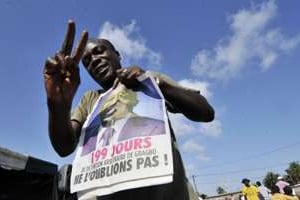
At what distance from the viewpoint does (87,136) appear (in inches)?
71.6

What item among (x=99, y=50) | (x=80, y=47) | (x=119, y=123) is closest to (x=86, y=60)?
(x=99, y=50)

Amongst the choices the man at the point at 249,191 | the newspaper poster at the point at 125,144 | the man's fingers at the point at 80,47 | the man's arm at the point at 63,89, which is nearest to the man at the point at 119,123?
the newspaper poster at the point at 125,144

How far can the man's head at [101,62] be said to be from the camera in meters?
2.03

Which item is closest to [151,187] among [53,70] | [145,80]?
[145,80]

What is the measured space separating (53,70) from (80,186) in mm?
482

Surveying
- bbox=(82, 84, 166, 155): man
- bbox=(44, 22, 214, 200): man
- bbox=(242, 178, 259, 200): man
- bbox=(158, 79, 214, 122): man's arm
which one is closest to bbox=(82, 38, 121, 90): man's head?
bbox=(44, 22, 214, 200): man

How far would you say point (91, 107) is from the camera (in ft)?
6.69

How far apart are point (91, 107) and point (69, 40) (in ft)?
1.14

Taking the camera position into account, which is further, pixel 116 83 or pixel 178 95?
pixel 116 83

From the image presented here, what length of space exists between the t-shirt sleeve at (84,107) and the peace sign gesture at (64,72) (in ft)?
0.63

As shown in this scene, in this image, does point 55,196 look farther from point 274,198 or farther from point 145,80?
point 274,198

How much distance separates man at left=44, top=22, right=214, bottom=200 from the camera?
1702mm

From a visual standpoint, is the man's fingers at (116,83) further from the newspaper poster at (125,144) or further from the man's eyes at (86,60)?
the man's eyes at (86,60)

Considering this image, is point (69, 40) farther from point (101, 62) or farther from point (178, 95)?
point (178, 95)
